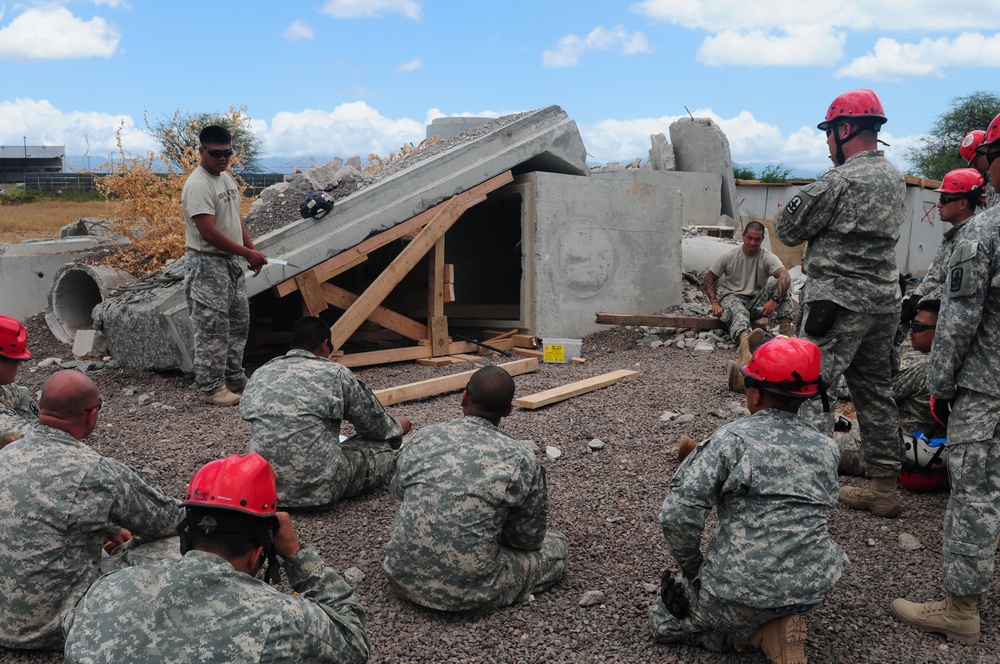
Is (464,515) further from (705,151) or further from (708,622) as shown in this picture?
(705,151)

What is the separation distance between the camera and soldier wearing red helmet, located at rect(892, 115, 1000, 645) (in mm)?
2912

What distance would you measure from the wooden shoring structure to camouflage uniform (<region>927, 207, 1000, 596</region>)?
17.7 feet

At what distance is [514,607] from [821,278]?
2284 mm

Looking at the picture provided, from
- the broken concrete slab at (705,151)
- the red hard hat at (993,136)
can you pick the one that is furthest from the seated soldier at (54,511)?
the broken concrete slab at (705,151)

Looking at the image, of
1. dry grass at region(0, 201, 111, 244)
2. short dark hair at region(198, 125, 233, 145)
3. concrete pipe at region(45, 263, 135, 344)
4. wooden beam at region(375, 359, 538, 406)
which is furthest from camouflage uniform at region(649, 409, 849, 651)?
dry grass at region(0, 201, 111, 244)

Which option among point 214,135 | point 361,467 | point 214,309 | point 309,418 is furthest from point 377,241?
point 309,418

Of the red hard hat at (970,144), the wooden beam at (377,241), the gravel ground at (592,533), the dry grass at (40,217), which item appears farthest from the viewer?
the dry grass at (40,217)

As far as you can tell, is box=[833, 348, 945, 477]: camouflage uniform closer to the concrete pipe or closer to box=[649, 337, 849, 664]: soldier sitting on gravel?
box=[649, 337, 849, 664]: soldier sitting on gravel

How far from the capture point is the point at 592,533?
396 centimetres

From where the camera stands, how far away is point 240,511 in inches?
74.7

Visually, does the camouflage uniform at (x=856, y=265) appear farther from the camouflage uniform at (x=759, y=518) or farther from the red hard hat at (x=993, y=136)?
the camouflage uniform at (x=759, y=518)

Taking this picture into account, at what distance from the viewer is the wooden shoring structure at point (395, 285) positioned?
7316 millimetres

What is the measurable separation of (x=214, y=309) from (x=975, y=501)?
5.23 m

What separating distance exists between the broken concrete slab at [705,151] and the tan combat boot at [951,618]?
43.0ft
